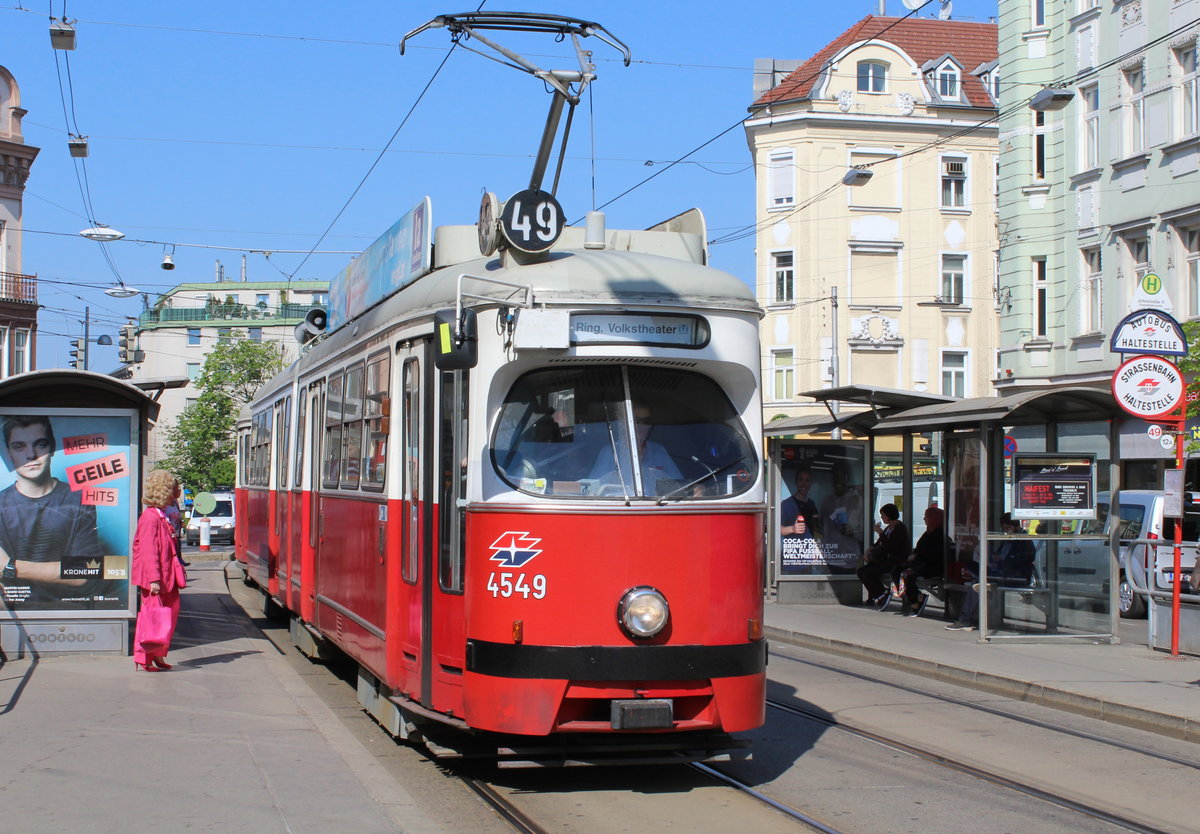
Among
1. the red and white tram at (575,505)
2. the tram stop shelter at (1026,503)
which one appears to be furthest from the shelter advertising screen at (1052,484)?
A: the red and white tram at (575,505)

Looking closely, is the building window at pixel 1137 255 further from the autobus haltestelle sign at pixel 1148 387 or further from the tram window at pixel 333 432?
the tram window at pixel 333 432

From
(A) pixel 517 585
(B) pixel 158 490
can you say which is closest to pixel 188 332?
(B) pixel 158 490

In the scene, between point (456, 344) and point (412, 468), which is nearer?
point (456, 344)

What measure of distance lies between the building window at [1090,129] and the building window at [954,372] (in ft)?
61.1

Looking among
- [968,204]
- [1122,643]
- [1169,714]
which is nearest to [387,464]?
[1169,714]

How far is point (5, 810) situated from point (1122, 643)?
12865mm

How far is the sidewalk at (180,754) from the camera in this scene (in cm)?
707

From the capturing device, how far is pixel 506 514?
7.67 meters

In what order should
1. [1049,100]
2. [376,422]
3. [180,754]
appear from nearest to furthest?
[180,754] → [376,422] → [1049,100]

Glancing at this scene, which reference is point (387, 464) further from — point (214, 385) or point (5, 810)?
point (214, 385)

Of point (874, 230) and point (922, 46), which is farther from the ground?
point (922, 46)

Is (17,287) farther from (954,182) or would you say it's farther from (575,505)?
(575,505)

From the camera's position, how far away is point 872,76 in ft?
160

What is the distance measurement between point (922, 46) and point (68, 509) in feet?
146
